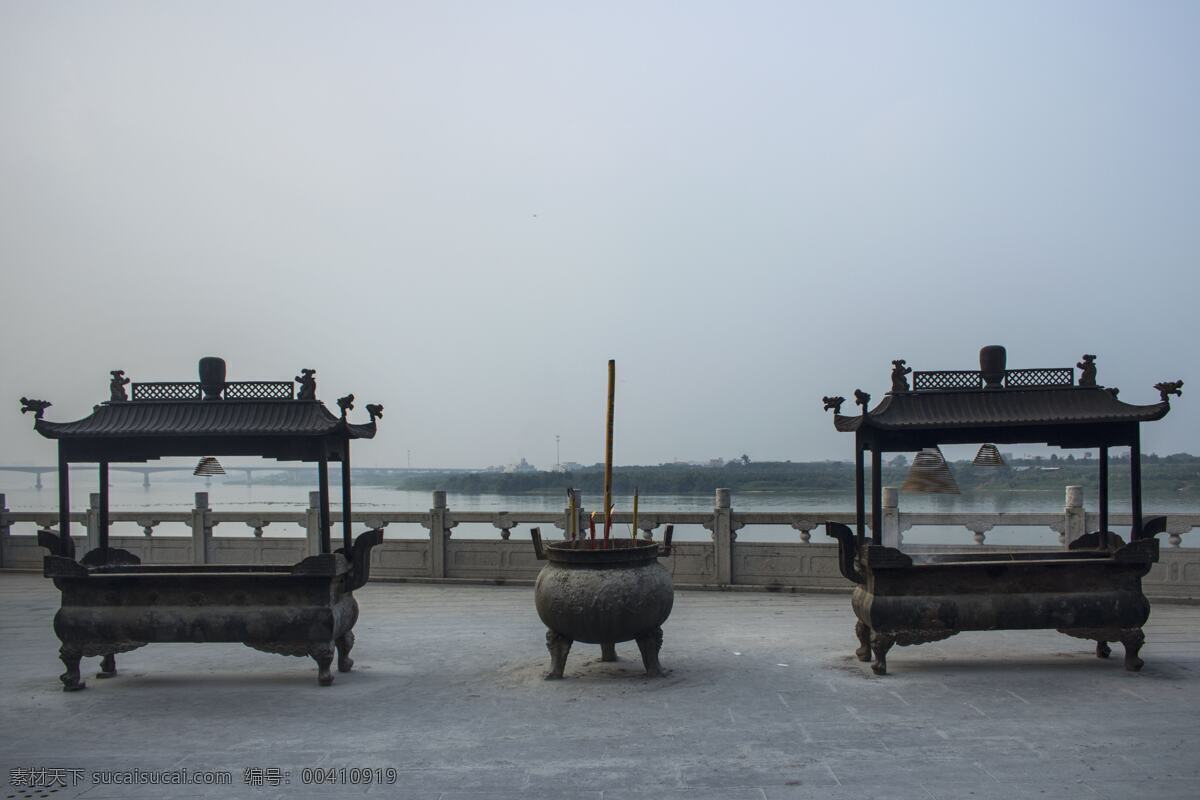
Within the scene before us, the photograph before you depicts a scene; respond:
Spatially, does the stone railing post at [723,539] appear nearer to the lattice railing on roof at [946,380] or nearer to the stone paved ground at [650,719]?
the stone paved ground at [650,719]

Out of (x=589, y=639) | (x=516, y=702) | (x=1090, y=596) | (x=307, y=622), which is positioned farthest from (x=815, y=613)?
(x=307, y=622)

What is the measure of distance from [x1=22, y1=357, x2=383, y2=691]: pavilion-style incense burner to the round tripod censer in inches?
76.3

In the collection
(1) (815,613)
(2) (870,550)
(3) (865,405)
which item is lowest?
(1) (815,613)

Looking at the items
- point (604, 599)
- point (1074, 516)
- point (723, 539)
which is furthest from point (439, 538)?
point (1074, 516)

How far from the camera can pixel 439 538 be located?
48.6 feet

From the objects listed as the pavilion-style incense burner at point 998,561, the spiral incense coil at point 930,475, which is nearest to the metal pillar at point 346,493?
the pavilion-style incense burner at point 998,561

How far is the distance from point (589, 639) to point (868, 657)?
104 inches

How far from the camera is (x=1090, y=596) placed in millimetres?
8148

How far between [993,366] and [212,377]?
747 cm

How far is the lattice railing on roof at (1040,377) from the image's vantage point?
8.64 m

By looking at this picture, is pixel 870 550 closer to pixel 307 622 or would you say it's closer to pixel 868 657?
pixel 868 657

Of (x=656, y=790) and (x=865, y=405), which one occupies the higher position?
(x=865, y=405)

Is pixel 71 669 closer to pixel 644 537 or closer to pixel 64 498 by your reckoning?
pixel 64 498

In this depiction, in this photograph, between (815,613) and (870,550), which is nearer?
(870,550)
